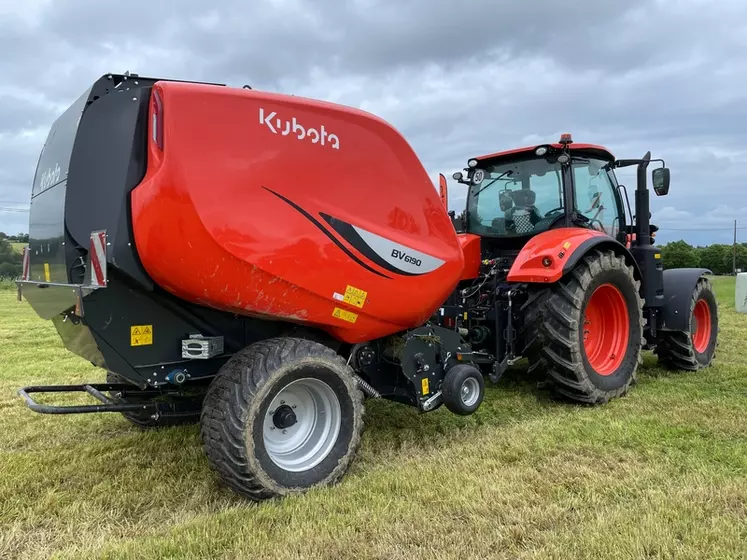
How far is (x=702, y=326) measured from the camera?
21.4ft

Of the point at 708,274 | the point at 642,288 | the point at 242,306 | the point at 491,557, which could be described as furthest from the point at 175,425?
the point at 708,274

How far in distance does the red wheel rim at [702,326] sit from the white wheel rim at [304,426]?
5.02 metres

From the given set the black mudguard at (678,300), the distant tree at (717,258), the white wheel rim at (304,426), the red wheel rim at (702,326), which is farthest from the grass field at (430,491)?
the distant tree at (717,258)

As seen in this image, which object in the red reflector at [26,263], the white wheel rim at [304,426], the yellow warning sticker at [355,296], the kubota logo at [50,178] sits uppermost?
the kubota logo at [50,178]

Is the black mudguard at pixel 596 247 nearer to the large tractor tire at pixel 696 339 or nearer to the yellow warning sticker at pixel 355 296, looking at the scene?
the large tractor tire at pixel 696 339

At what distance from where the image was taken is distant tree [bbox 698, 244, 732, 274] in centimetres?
6562

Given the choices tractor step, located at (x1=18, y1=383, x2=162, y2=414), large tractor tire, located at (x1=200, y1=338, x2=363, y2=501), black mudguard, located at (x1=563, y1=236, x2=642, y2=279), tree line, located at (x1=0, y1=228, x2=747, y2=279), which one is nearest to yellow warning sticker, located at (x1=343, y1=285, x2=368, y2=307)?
large tractor tire, located at (x1=200, y1=338, x2=363, y2=501)

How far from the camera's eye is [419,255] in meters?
3.56

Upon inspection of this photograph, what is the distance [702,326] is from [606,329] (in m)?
2.04

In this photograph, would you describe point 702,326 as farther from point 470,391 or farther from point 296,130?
point 296,130

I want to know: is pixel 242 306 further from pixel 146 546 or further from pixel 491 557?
pixel 491 557

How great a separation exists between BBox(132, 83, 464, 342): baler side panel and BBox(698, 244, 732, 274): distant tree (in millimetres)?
71073

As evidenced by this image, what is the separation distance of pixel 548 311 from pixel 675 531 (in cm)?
220

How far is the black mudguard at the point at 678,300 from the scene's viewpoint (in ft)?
19.0
